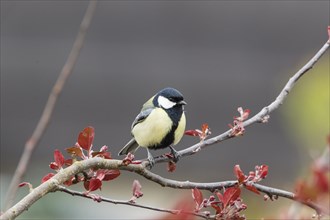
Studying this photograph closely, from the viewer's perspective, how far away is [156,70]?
5.72 metres

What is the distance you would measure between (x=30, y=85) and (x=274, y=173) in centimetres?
192

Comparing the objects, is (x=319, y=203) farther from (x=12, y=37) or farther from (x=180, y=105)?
(x=12, y=37)

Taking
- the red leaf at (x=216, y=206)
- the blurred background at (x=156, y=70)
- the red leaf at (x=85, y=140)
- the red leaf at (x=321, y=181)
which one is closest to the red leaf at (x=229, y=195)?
the red leaf at (x=216, y=206)

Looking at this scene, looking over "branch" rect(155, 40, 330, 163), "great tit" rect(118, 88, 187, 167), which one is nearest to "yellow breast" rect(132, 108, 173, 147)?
"great tit" rect(118, 88, 187, 167)

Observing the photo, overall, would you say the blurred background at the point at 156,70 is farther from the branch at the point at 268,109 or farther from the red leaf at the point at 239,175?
the red leaf at the point at 239,175

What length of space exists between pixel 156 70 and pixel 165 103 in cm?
264

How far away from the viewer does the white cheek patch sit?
10.1ft

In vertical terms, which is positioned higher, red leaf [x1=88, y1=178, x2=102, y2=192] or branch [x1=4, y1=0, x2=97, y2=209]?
red leaf [x1=88, y1=178, x2=102, y2=192]

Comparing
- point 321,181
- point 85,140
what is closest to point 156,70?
point 85,140

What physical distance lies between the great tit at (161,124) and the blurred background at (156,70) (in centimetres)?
229

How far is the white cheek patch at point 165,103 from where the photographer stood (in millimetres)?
3074

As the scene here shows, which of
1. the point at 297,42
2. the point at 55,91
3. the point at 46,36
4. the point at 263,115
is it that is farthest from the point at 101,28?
the point at 55,91

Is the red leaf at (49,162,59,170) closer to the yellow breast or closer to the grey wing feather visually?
the yellow breast

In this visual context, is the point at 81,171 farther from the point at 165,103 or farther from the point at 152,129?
the point at 165,103
